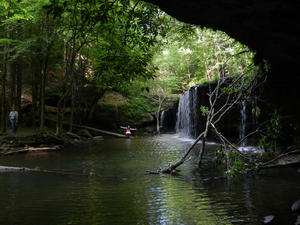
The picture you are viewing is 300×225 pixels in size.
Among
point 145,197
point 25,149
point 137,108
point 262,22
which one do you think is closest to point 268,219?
point 145,197

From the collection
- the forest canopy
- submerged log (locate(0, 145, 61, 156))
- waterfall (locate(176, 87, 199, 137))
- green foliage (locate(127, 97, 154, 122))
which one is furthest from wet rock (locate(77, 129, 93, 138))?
waterfall (locate(176, 87, 199, 137))

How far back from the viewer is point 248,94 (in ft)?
28.6

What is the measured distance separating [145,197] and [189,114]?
63.0 ft

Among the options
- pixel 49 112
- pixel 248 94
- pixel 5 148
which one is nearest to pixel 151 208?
pixel 248 94

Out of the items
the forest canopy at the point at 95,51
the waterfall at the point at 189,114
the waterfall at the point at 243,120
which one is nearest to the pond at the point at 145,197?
the forest canopy at the point at 95,51

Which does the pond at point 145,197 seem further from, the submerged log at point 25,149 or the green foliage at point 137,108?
the green foliage at point 137,108

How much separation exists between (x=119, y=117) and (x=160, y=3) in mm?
27334

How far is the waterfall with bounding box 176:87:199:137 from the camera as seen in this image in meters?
25.0

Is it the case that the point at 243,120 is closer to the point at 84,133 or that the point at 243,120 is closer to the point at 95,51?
the point at 95,51

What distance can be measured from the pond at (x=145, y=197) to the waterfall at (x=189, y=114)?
1337cm

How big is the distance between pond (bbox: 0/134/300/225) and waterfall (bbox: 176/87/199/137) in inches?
526

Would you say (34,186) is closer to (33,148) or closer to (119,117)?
(33,148)

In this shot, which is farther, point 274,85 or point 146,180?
point 146,180

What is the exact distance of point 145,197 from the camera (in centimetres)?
752
